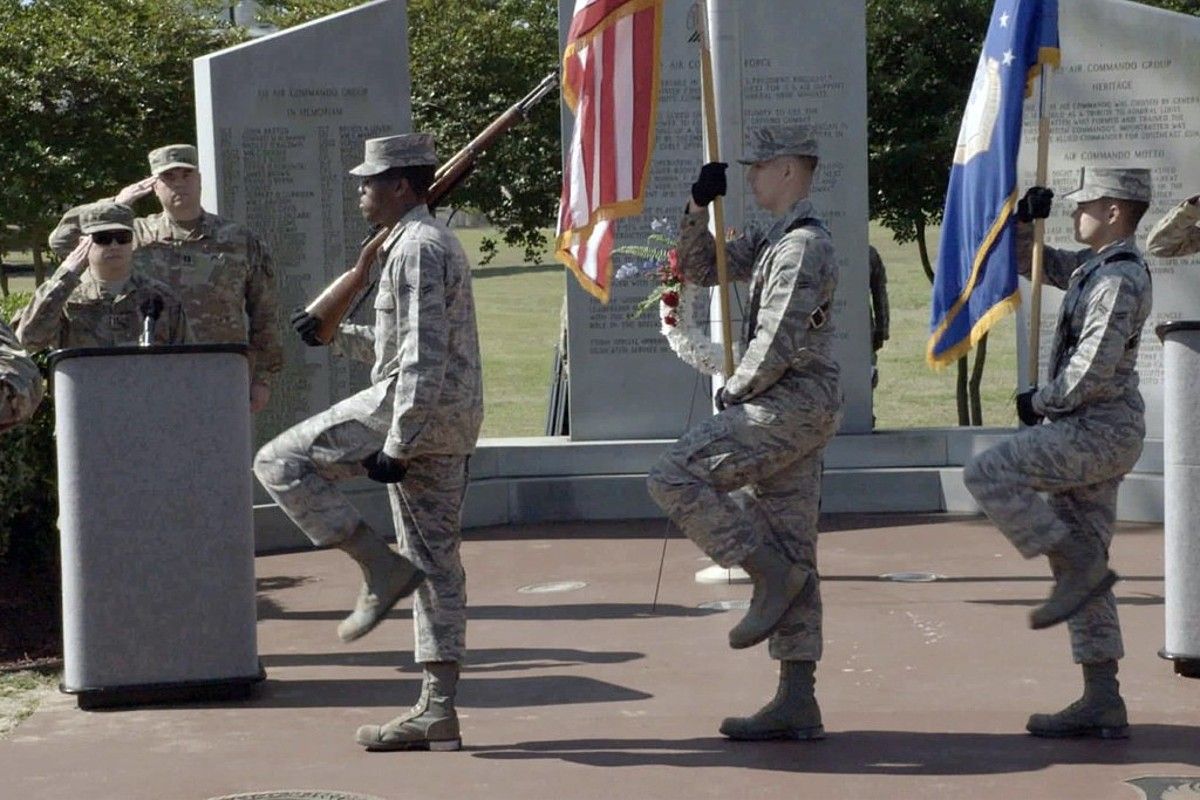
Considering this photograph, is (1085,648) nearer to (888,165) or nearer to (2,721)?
(2,721)

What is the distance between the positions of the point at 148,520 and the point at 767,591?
2.45 m

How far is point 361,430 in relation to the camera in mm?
6211

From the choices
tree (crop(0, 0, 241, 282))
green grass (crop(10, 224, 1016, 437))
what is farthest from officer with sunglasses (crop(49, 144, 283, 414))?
green grass (crop(10, 224, 1016, 437))

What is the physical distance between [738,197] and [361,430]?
5.01 metres

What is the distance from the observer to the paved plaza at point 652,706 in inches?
237

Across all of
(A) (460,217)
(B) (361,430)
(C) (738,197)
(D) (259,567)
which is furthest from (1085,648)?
(A) (460,217)

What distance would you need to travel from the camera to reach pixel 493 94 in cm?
1686

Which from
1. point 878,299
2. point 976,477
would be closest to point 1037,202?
point 976,477

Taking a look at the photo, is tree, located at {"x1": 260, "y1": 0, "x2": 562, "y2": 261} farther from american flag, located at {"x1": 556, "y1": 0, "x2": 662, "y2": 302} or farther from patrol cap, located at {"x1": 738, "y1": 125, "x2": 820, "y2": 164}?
patrol cap, located at {"x1": 738, "y1": 125, "x2": 820, "y2": 164}

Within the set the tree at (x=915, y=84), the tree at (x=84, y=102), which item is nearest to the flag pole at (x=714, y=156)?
the tree at (x=915, y=84)

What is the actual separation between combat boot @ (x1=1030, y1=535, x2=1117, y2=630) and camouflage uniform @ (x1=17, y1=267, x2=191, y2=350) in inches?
148

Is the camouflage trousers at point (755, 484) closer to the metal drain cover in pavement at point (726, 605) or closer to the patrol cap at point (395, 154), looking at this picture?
the patrol cap at point (395, 154)

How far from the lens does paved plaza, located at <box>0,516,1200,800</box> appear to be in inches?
237

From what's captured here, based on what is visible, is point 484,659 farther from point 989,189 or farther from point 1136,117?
point 1136,117
